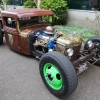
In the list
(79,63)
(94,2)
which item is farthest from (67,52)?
(94,2)

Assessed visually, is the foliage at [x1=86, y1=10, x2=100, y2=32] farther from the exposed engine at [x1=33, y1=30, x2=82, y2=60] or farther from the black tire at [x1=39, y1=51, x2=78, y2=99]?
the black tire at [x1=39, y1=51, x2=78, y2=99]

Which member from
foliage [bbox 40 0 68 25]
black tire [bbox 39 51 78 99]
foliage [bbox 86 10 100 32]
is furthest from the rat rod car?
foliage [bbox 86 10 100 32]

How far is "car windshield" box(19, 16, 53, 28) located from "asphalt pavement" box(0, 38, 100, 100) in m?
1.02

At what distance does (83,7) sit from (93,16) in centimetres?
80

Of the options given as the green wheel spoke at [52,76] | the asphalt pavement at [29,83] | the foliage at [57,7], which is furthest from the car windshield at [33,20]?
the foliage at [57,7]

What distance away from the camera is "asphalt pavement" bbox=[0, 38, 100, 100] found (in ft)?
8.26

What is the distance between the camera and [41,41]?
3355 millimetres

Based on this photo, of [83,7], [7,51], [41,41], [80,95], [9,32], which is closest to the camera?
[80,95]

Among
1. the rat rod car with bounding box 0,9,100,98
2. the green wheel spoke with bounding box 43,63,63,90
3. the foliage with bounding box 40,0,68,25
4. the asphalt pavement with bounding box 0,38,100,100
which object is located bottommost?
the asphalt pavement with bounding box 0,38,100,100

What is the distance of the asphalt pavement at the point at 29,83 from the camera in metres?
2.52

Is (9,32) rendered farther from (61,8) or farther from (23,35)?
(61,8)

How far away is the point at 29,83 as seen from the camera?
9.48 feet

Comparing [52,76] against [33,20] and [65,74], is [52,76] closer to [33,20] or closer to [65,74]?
[65,74]

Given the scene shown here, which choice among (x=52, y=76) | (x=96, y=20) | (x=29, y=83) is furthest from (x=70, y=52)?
(x=96, y=20)
